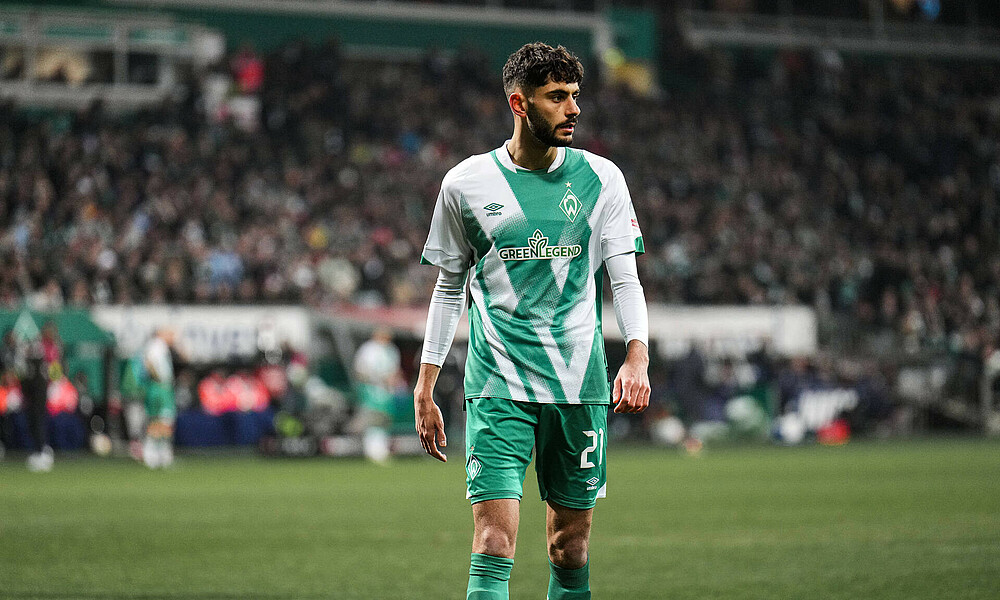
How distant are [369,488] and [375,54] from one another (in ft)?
77.4

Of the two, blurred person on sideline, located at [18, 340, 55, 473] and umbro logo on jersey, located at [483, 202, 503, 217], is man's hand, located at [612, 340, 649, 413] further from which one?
blurred person on sideline, located at [18, 340, 55, 473]

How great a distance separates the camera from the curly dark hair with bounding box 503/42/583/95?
16.0ft

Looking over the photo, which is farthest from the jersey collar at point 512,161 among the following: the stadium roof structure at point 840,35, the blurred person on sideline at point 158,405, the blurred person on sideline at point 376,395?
the stadium roof structure at point 840,35

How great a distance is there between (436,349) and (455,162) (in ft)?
85.5

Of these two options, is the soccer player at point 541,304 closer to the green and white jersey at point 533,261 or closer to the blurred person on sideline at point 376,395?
the green and white jersey at point 533,261

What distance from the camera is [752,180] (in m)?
33.9

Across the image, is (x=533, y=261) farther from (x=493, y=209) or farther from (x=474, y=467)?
(x=474, y=467)

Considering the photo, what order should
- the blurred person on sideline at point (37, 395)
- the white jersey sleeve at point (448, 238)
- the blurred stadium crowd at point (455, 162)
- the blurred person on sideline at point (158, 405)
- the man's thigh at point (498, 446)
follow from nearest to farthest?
the man's thigh at point (498, 446) < the white jersey sleeve at point (448, 238) < the blurred person on sideline at point (158, 405) < the blurred person on sideline at point (37, 395) < the blurred stadium crowd at point (455, 162)

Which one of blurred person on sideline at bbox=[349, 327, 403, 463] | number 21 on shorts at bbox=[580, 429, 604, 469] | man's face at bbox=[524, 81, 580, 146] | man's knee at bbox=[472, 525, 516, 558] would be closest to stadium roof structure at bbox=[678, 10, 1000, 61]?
blurred person on sideline at bbox=[349, 327, 403, 463]

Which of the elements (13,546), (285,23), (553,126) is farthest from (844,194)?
(553,126)

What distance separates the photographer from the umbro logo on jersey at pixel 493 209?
4.99 metres

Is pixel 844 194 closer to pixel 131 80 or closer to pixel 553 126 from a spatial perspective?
pixel 131 80

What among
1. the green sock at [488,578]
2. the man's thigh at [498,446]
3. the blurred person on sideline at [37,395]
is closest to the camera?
the green sock at [488,578]

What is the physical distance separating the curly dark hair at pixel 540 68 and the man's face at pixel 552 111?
0.03 metres
